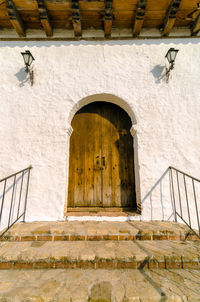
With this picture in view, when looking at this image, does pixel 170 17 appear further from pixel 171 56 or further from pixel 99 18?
pixel 99 18

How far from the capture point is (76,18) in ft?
11.3

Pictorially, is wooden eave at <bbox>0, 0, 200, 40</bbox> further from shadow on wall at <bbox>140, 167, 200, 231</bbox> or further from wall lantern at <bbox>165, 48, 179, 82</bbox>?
shadow on wall at <bbox>140, 167, 200, 231</bbox>

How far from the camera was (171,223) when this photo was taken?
2840 mm

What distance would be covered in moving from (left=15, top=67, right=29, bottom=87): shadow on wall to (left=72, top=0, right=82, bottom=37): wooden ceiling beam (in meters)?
1.58

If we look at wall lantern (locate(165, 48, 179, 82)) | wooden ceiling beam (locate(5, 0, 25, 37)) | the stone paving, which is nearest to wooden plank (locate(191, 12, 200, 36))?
wall lantern (locate(165, 48, 179, 82))

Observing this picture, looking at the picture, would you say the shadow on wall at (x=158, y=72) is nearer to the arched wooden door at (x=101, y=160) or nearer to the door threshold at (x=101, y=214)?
the arched wooden door at (x=101, y=160)

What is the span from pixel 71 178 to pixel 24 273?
1.95 metres

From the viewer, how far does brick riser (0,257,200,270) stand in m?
1.90

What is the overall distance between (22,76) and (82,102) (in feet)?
5.12

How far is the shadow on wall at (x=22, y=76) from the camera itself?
11.8ft

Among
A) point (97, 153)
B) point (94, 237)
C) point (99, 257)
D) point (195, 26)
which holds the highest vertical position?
point (195, 26)

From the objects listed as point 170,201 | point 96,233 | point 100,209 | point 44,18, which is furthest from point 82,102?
point 170,201

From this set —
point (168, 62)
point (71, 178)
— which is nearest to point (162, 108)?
point (168, 62)

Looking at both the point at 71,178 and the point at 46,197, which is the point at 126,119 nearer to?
the point at 71,178
